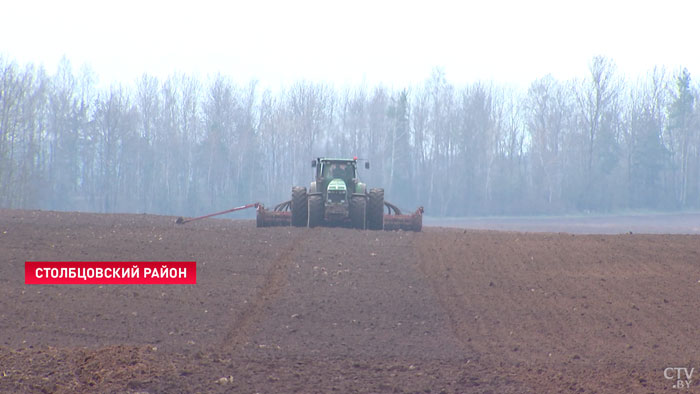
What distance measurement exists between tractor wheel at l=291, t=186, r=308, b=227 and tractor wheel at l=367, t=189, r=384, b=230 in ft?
6.78

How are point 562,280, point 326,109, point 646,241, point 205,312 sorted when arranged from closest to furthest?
point 205,312 → point 562,280 → point 646,241 → point 326,109

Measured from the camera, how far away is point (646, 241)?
56.3ft

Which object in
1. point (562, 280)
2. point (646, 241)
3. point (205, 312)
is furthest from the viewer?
point (646, 241)

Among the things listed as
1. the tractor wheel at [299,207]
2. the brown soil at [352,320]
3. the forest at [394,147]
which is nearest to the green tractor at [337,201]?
the tractor wheel at [299,207]

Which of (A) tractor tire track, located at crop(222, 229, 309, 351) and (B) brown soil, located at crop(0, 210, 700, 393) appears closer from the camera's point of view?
(B) brown soil, located at crop(0, 210, 700, 393)

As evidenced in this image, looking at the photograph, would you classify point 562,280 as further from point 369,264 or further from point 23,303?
point 23,303

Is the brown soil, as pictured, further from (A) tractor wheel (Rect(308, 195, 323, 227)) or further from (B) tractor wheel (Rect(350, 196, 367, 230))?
(B) tractor wheel (Rect(350, 196, 367, 230))

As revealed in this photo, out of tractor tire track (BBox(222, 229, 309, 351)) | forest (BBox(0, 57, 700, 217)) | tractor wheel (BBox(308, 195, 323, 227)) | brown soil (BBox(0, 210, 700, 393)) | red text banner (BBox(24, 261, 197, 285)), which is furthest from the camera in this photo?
forest (BBox(0, 57, 700, 217))

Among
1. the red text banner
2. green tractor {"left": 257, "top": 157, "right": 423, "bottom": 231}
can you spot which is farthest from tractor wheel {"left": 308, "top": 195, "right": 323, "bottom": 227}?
the red text banner

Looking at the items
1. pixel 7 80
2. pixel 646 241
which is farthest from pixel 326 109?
pixel 646 241

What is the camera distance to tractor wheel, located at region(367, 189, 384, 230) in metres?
20.1

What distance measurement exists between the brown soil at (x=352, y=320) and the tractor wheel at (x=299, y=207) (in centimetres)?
429

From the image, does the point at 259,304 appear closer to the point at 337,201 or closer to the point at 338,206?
the point at 338,206

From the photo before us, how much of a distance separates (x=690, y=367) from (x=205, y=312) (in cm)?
645
